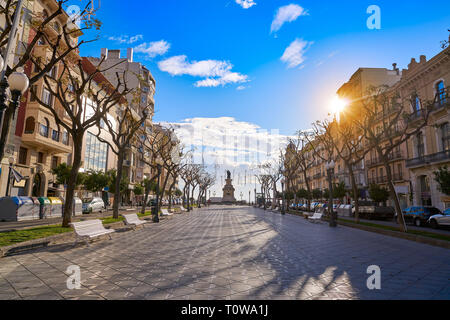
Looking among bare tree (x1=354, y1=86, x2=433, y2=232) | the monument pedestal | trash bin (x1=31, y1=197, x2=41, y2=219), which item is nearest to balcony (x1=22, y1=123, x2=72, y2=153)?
trash bin (x1=31, y1=197, x2=41, y2=219)

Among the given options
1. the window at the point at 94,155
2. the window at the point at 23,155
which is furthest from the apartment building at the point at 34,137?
the window at the point at 94,155

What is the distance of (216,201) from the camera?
91875 millimetres

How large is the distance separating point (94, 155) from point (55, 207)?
69.2 ft

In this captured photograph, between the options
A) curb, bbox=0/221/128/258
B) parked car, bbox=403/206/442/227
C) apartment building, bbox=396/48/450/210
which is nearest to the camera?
curb, bbox=0/221/128/258

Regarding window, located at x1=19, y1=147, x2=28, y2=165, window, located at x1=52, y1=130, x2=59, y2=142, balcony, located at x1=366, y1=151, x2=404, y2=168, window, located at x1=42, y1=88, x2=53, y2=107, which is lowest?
window, located at x1=19, y1=147, x2=28, y2=165

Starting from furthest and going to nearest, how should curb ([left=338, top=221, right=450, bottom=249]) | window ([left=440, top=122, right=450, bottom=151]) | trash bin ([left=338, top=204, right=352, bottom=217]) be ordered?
trash bin ([left=338, top=204, right=352, bottom=217]) < window ([left=440, top=122, right=450, bottom=151]) < curb ([left=338, top=221, right=450, bottom=249])

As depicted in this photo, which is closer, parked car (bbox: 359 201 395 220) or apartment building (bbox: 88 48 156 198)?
parked car (bbox: 359 201 395 220)

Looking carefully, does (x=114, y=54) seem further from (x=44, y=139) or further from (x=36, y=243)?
(x=36, y=243)

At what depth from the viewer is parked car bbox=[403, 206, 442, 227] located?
2002cm

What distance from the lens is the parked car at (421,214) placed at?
2002 cm

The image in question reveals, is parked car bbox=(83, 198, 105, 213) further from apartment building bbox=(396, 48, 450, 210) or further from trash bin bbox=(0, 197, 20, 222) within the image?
apartment building bbox=(396, 48, 450, 210)

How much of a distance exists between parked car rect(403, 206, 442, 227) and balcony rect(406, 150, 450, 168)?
6830 mm
